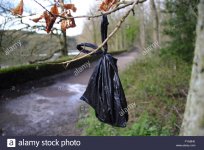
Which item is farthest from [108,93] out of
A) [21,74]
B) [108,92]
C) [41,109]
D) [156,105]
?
[21,74]

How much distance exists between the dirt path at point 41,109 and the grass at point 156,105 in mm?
720

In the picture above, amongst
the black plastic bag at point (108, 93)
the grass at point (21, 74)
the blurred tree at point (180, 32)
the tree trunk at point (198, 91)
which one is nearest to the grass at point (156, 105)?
the blurred tree at point (180, 32)

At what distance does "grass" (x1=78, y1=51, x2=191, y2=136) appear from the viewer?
6.04 m

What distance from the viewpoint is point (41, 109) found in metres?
10.5

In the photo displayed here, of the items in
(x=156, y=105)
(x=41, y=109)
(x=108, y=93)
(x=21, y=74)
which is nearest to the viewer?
(x=108, y=93)

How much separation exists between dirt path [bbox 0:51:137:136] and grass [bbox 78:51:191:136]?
720 millimetres

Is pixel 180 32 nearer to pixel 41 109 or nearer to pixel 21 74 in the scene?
pixel 41 109

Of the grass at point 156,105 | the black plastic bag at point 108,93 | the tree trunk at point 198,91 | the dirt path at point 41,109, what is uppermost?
the tree trunk at point 198,91

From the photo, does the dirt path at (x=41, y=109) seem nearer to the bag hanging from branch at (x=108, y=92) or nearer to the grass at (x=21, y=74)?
the grass at (x=21, y=74)

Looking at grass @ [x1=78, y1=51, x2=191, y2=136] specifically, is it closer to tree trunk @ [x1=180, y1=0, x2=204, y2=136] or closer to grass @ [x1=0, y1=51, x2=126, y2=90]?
tree trunk @ [x1=180, y1=0, x2=204, y2=136]

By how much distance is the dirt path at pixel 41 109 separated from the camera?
26.6 feet

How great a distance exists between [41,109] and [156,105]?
458 centimetres

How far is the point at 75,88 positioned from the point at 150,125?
9531 mm

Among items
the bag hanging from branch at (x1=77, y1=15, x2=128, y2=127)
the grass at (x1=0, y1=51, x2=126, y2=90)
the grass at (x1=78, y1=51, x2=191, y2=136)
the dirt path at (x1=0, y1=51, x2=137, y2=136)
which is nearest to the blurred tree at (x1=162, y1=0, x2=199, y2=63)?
the grass at (x1=78, y1=51, x2=191, y2=136)
